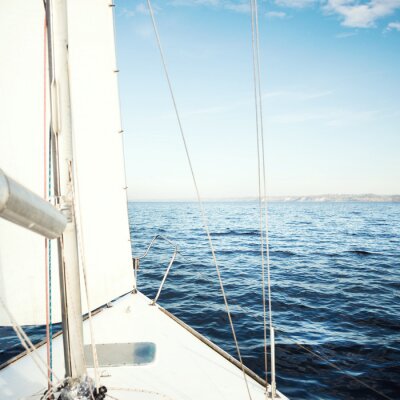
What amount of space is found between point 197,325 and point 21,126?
21.0ft

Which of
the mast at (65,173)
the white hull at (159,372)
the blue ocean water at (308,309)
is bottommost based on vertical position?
the blue ocean water at (308,309)

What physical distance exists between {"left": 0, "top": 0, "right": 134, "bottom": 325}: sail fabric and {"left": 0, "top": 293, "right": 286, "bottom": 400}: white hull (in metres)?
0.54

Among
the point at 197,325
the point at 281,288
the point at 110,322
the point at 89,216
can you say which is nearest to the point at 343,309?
the point at 281,288

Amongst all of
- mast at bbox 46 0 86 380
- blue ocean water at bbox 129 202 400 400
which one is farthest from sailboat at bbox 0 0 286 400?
blue ocean water at bbox 129 202 400 400

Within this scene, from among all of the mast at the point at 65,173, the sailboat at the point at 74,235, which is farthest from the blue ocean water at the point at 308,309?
the mast at the point at 65,173

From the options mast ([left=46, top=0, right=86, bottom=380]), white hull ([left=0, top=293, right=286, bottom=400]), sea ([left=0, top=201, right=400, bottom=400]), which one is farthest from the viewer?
sea ([left=0, top=201, right=400, bottom=400])

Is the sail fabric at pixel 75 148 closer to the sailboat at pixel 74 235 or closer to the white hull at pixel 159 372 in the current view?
the sailboat at pixel 74 235

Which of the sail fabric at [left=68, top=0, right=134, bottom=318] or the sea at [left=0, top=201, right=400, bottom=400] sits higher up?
the sail fabric at [left=68, top=0, right=134, bottom=318]

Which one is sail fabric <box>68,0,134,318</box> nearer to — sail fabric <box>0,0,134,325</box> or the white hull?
sail fabric <box>0,0,134,325</box>

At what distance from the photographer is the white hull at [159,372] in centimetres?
299

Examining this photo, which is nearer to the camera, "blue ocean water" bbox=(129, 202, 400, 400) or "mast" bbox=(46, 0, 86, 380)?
"mast" bbox=(46, 0, 86, 380)

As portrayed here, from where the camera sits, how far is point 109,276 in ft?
14.2

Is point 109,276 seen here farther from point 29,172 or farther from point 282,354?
point 282,354

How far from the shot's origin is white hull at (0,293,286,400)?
2.99 metres
